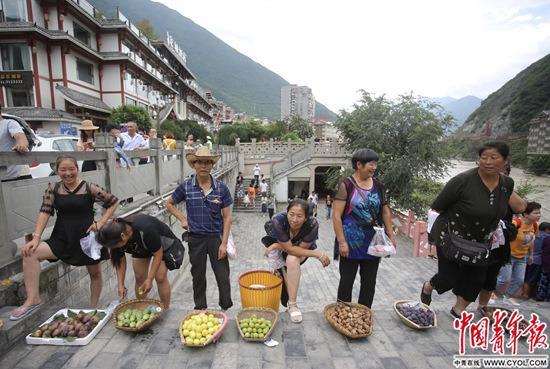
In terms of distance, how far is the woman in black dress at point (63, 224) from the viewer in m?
2.91

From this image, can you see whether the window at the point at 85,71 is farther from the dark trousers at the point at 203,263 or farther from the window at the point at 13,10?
the dark trousers at the point at 203,263

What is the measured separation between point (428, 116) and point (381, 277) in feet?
30.7

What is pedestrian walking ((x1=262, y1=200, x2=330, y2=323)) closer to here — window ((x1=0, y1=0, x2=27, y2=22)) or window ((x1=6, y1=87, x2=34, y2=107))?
window ((x1=6, y1=87, x2=34, y2=107))

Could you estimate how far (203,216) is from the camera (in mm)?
3510

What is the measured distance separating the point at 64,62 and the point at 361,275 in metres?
23.1

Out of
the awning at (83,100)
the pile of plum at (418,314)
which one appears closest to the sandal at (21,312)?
the pile of plum at (418,314)

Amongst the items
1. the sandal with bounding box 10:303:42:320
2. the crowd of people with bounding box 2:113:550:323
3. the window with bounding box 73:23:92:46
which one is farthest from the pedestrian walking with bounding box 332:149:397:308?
the window with bounding box 73:23:92:46

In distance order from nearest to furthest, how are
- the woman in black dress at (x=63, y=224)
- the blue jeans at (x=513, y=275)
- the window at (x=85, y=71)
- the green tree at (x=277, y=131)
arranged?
the woman in black dress at (x=63, y=224), the blue jeans at (x=513, y=275), the window at (x=85, y=71), the green tree at (x=277, y=131)

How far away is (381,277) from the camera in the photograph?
792 centimetres

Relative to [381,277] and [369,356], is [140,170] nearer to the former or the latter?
[369,356]

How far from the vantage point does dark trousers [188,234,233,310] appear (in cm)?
356

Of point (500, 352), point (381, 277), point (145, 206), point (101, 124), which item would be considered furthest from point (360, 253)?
point (101, 124)

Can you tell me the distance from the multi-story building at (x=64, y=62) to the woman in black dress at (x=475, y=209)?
17.3 meters

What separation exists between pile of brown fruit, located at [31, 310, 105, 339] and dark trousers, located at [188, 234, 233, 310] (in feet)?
3.46
